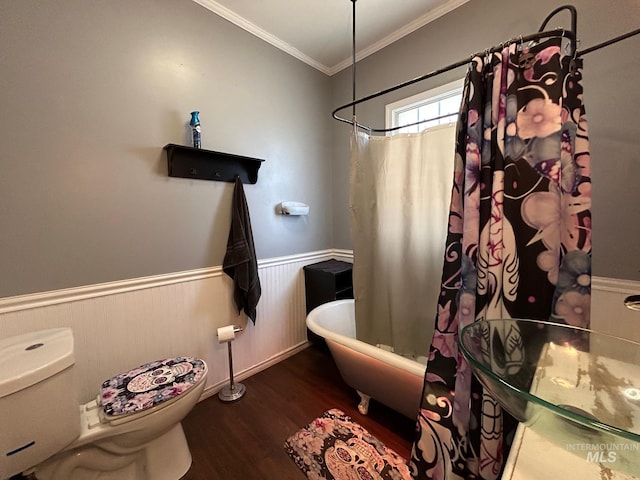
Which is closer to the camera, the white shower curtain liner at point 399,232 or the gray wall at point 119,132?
the gray wall at point 119,132

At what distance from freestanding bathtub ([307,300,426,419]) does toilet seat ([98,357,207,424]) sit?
77 centimetres

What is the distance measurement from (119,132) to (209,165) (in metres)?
0.50

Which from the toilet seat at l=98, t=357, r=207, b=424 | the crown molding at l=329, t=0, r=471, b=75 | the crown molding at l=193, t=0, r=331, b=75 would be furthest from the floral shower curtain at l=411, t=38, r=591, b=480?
the crown molding at l=193, t=0, r=331, b=75

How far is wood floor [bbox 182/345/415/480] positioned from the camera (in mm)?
1299

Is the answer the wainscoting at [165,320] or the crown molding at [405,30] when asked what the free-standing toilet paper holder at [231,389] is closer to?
the wainscoting at [165,320]

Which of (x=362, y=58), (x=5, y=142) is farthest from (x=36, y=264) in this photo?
(x=362, y=58)

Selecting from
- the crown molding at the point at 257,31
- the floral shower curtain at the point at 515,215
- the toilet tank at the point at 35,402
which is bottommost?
the toilet tank at the point at 35,402

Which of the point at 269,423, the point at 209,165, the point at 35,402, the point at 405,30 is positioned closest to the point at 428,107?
the point at 405,30

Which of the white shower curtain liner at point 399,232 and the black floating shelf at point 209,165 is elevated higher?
the black floating shelf at point 209,165

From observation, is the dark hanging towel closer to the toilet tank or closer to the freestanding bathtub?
the freestanding bathtub

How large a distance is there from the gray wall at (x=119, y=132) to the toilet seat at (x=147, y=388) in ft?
1.83

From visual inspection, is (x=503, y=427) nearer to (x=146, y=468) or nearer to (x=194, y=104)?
(x=146, y=468)

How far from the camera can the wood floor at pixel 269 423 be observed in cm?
130

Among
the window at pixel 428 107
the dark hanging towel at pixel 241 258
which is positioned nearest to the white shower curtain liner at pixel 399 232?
the window at pixel 428 107
